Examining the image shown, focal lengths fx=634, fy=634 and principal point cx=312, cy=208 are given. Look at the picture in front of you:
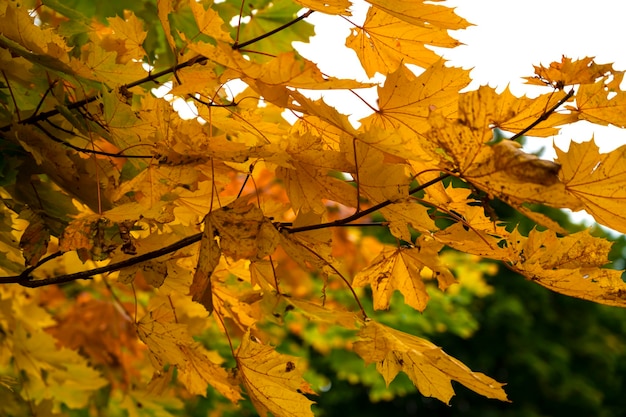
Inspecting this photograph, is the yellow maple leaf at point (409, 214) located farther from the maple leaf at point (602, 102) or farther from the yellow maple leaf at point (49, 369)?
the yellow maple leaf at point (49, 369)

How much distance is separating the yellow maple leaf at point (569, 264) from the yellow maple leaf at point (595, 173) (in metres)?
0.11

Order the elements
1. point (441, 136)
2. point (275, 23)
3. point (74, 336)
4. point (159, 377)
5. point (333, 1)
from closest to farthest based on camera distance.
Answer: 1. point (441, 136)
2. point (333, 1)
3. point (159, 377)
4. point (275, 23)
5. point (74, 336)

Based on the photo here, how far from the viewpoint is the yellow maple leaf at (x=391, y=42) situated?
33.1 inches

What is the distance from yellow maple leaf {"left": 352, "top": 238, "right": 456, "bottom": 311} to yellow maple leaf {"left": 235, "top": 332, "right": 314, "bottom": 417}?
0.15 metres

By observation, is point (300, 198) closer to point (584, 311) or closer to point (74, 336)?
point (74, 336)

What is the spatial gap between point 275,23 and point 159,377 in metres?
0.79

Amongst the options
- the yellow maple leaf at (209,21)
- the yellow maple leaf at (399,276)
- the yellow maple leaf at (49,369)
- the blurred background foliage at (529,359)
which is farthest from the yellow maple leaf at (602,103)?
the blurred background foliage at (529,359)

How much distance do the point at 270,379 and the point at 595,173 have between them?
18.5 inches

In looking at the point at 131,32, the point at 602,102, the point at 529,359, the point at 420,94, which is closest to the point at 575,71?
the point at 602,102

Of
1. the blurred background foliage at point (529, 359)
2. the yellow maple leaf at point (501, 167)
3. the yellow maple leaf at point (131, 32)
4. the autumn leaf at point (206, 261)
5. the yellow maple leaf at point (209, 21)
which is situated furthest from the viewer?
the blurred background foliage at point (529, 359)

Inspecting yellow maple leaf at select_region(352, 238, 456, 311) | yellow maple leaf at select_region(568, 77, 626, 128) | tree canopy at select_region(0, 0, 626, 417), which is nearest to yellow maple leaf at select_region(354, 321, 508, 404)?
tree canopy at select_region(0, 0, 626, 417)

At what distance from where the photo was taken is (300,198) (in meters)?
0.79

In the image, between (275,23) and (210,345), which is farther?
(210,345)

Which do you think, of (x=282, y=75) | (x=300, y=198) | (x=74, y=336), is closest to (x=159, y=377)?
(x=300, y=198)
